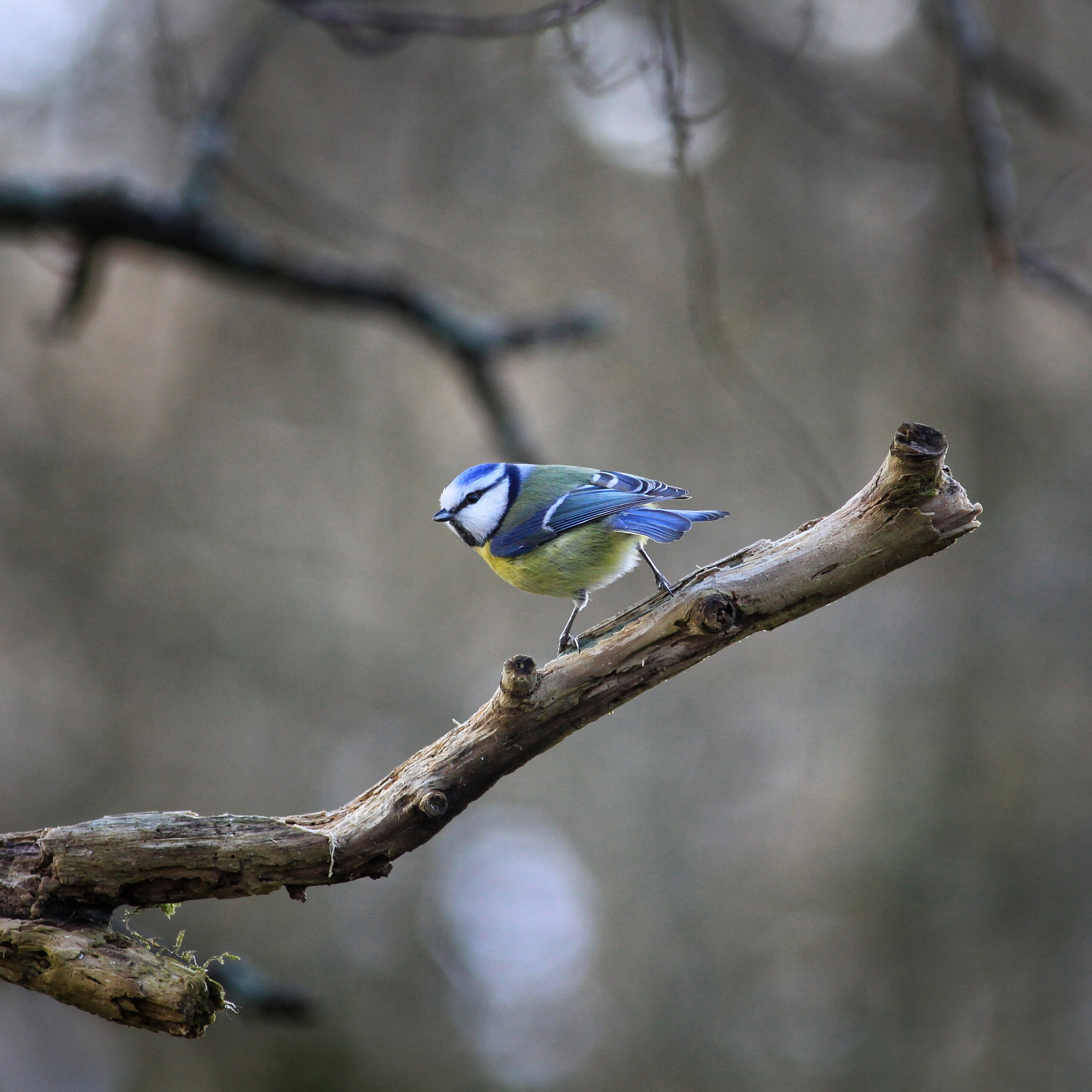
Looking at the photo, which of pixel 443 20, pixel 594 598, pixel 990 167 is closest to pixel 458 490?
Result: pixel 443 20

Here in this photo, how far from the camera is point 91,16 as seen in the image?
488 centimetres

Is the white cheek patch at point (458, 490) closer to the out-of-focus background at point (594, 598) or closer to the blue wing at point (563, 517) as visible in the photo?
the blue wing at point (563, 517)

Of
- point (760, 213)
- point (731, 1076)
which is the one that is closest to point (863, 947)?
point (731, 1076)

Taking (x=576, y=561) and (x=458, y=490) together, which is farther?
(x=458, y=490)

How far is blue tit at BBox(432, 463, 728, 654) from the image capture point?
2275 millimetres

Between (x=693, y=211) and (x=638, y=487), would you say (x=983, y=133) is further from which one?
(x=638, y=487)

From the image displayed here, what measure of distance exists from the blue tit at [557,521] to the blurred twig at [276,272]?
0.97 metres

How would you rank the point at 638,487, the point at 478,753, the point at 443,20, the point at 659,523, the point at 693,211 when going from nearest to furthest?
the point at 478,753
the point at 659,523
the point at 443,20
the point at 638,487
the point at 693,211

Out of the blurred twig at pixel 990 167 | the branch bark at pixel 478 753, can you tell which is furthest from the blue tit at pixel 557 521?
the blurred twig at pixel 990 167

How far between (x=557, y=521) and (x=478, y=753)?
776 mm

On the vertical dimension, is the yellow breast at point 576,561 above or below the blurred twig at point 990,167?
below

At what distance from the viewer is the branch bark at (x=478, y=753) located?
158cm

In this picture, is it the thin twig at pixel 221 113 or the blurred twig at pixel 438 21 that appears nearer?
the blurred twig at pixel 438 21

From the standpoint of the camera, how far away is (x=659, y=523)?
2082mm
